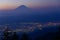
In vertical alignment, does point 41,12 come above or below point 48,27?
above

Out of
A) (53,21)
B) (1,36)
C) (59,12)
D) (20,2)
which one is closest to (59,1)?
(59,12)

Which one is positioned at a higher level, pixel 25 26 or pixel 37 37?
pixel 25 26

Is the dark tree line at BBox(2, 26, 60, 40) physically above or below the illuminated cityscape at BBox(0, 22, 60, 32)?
below

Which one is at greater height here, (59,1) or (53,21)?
(59,1)

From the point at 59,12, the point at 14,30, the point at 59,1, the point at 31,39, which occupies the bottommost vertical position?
the point at 31,39

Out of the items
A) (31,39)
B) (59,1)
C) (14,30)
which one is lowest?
(31,39)

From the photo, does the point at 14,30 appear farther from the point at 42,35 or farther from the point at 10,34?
the point at 42,35

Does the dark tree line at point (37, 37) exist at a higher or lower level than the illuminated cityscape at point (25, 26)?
lower

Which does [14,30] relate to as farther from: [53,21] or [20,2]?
[53,21]

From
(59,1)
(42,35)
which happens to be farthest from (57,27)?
(59,1)
